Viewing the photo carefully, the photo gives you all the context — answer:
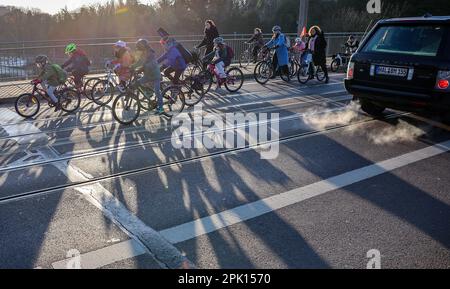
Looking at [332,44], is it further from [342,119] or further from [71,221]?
[71,221]

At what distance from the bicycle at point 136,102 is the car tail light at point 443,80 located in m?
5.20

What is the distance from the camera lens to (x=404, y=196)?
5.25 meters

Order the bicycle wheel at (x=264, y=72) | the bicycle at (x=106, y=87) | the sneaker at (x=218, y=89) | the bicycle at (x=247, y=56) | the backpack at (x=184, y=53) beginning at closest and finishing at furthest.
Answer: the bicycle at (x=106, y=87)
the backpack at (x=184, y=53)
the sneaker at (x=218, y=89)
the bicycle wheel at (x=264, y=72)
the bicycle at (x=247, y=56)

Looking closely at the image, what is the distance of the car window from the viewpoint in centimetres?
755

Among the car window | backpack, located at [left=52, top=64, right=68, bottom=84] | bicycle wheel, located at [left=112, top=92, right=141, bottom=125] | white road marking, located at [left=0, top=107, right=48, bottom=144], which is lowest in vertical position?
white road marking, located at [left=0, top=107, right=48, bottom=144]

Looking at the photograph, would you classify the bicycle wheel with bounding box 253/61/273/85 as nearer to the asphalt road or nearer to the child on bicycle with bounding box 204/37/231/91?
the child on bicycle with bounding box 204/37/231/91

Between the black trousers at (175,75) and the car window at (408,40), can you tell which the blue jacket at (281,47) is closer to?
the black trousers at (175,75)

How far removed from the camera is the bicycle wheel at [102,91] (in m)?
10.7

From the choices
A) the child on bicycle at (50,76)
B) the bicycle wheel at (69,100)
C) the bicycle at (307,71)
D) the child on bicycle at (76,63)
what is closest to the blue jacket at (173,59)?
the child on bicycle at (76,63)

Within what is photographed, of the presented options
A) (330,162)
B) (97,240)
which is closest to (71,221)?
(97,240)

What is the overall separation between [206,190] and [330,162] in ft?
6.88

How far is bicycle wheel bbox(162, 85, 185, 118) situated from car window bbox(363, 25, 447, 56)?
4.09 metres

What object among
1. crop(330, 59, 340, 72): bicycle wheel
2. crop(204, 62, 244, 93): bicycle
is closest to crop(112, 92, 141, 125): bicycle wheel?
crop(204, 62, 244, 93): bicycle

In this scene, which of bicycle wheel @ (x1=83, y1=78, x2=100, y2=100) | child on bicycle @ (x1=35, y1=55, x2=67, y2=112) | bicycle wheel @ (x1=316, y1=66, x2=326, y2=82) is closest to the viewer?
child on bicycle @ (x1=35, y1=55, x2=67, y2=112)
